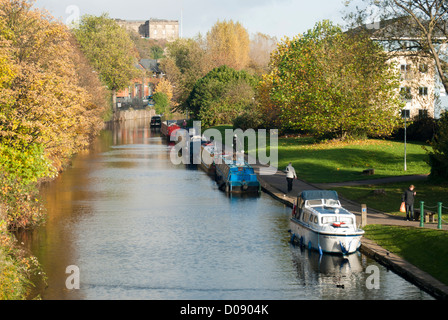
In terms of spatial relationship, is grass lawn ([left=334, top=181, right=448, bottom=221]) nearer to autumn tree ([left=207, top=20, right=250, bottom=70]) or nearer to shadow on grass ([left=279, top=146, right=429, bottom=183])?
shadow on grass ([left=279, top=146, right=429, bottom=183])

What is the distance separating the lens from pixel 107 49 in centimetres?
13150

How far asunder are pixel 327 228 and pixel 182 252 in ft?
20.6

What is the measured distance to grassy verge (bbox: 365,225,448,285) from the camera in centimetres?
2300

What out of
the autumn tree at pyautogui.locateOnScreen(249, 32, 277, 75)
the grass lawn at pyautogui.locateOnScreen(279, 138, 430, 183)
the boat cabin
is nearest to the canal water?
the boat cabin

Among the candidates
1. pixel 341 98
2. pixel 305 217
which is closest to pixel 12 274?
pixel 305 217

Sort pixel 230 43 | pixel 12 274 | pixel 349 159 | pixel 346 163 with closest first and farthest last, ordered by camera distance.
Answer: pixel 12 274 → pixel 346 163 → pixel 349 159 → pixel 230 43

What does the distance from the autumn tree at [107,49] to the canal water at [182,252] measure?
289 feet

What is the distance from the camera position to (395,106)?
6731cm

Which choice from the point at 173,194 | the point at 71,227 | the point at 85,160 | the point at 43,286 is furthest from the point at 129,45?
the point at 43,286

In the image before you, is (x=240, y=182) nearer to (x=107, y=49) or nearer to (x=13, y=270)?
(x=13, y=270)

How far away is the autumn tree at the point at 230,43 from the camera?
154 metres
